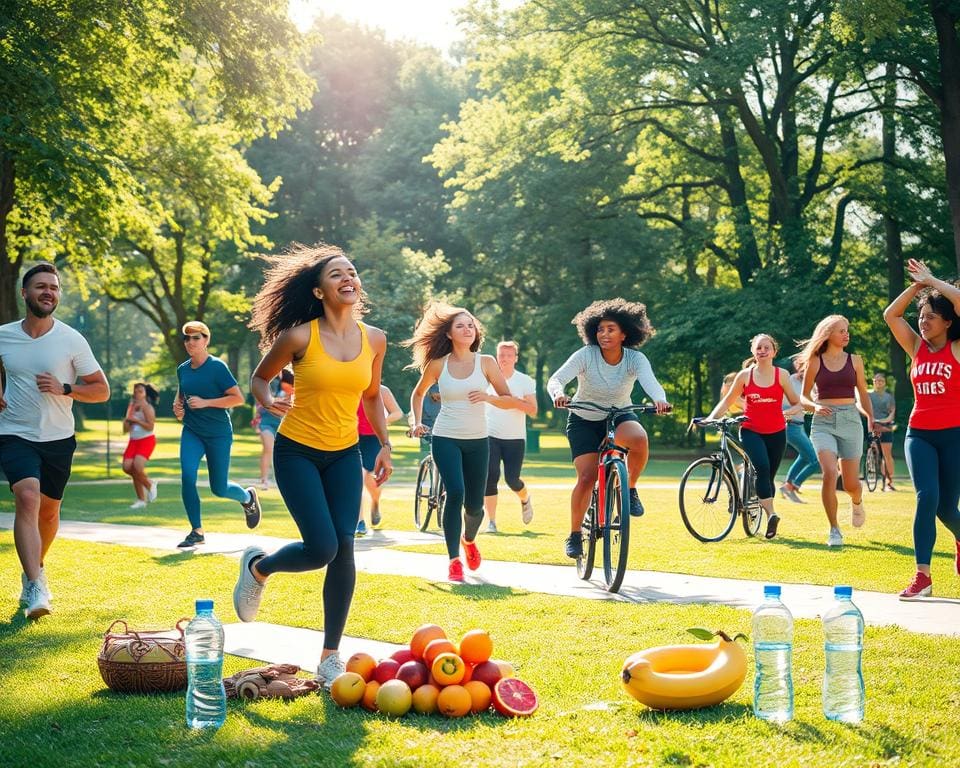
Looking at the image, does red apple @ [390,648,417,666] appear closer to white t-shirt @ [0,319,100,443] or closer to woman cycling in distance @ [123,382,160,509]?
white t-shirt @ [0,319,100,443]

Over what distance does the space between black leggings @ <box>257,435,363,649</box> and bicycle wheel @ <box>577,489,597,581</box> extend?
3580 millimetres

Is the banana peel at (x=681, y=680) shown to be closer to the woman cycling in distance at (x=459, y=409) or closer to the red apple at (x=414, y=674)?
the red apple at (x=414, y=674)

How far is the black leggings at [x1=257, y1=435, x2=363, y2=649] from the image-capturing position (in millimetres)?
5840

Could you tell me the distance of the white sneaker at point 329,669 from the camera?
593 centimetres

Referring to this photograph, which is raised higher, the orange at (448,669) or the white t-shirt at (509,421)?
the white t-shirt at (509,421)

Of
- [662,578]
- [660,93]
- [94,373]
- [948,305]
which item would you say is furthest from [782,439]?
[660,93]

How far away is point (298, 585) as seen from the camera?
930 centimetres

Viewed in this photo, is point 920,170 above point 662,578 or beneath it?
above

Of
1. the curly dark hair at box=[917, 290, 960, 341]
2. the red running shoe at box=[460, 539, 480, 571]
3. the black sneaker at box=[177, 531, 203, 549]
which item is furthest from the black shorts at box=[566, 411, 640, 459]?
the black sneaker at box=[177, 531, 203, 549]

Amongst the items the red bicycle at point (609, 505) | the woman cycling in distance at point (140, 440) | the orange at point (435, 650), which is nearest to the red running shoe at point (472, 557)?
the red bicycle at point (609, 505)

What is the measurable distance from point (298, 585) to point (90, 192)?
43.9ft

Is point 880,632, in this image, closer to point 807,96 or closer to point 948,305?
point 948,305

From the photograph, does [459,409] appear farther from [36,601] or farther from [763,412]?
[763,412]

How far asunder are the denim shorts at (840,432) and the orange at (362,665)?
7.57 meters
